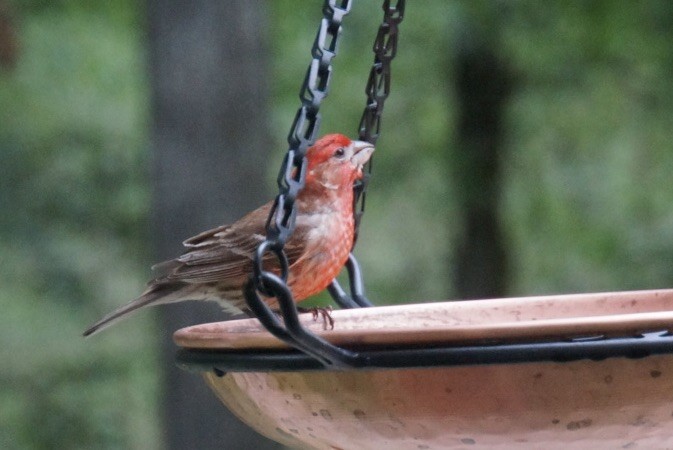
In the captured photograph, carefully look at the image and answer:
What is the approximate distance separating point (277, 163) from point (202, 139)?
15.9 ft

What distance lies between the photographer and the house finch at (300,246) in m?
4.46

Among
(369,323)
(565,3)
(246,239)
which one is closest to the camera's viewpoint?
(369,323)

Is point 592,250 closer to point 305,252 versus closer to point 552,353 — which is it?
point 305,252

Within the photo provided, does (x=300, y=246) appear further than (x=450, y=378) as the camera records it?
Yes

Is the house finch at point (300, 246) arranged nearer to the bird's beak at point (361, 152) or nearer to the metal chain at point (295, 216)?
the bird's beak at point (361, 152)

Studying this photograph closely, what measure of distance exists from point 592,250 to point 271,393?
9.85 meters

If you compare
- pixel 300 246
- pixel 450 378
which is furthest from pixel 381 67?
pixel 450 378

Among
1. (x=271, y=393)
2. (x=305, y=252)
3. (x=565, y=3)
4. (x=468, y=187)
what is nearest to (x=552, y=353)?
(x=271, y=393)

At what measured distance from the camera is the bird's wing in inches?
191

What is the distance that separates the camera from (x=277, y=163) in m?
13.1

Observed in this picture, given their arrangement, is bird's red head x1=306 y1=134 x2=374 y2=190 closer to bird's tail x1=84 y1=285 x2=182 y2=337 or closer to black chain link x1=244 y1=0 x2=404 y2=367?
bird's tail x1=84 y1=285 x2=182 y2=337

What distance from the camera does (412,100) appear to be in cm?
1288

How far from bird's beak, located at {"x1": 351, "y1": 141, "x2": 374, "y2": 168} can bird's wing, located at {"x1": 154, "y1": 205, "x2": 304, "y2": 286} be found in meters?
0.51

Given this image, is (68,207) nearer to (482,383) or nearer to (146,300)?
(146,300)
